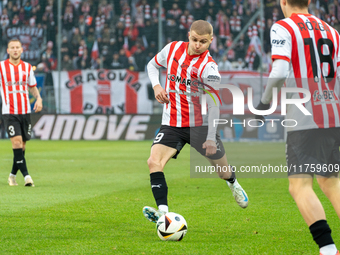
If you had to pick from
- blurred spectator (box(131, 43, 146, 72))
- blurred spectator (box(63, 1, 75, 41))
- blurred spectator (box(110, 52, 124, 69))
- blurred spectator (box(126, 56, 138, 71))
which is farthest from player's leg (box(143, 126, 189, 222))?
blurred spectator (box(63, 1, 75, 41))

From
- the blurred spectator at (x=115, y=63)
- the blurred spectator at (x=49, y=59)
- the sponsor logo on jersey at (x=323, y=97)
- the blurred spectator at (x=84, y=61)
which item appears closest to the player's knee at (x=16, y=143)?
the sponsor logo on jersey at (x=323, y=97)

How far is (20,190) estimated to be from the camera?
7570 mm

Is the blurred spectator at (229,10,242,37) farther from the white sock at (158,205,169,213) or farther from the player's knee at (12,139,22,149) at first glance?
the white sock at (158,205,169,213)

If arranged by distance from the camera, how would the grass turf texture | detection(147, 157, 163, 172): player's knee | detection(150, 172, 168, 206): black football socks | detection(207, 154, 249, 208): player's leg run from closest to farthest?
the grass turf texture, detection(150, 172, 168, 206): black football socks, detection(147, 157, 163, 172): player's knee, detection(207, 154, 249, 208): player's leg

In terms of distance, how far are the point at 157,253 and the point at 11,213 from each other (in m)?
2.36

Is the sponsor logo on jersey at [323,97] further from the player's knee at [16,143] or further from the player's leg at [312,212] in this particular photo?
the player's knee at [16,143]

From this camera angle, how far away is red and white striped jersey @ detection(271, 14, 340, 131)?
3387 mm

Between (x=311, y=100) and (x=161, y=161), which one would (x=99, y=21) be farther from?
(x=311, y=100)

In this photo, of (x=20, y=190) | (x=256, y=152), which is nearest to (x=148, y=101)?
(x=256, y=152)

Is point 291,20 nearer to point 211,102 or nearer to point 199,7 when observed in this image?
point 211,102

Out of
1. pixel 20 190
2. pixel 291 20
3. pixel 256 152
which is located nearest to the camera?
pixel 291 20

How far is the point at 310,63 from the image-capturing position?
11.2 ft

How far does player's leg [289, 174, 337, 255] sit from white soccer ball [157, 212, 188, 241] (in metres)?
1.21

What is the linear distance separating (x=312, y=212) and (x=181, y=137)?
1943mm
